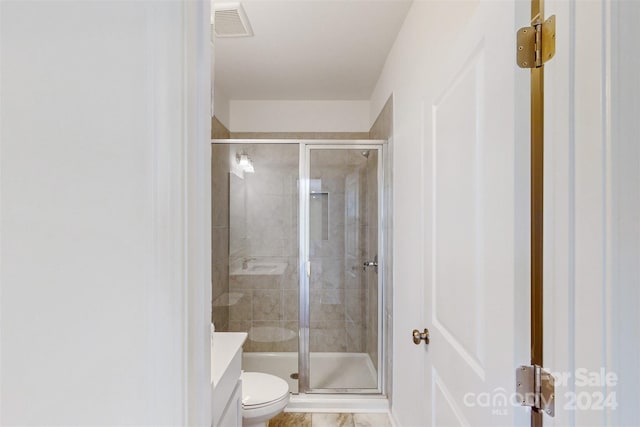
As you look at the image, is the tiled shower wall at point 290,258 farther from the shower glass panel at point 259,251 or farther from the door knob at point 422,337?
the door knob at point 422,337

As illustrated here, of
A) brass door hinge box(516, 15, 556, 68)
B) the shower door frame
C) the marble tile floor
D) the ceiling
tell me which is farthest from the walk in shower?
brass door hinge box(516, 15, 556, 68)

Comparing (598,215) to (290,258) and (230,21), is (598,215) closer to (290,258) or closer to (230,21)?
(230,21)

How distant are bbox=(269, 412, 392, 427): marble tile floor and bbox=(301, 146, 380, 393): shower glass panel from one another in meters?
0.26

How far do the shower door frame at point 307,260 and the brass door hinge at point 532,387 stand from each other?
6.40 feet

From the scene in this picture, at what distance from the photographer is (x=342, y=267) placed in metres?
2.97

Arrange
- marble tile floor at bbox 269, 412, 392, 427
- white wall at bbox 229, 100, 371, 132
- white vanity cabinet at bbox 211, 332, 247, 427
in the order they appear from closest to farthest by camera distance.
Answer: white vanity cabinet at bbox 211, 332, 247, 427
marble tile floor at bbox 269, 412, 392, 427
white wall at bbox 229, 100, 371, 132

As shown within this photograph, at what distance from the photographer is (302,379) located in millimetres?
2701

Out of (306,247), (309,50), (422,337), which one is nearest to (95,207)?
(422,337)

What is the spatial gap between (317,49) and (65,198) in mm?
2218

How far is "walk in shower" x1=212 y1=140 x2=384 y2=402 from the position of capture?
110 inches

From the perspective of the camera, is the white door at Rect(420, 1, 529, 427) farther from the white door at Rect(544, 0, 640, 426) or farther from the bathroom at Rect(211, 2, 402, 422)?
the bathroom at Rect(211, 2, 402, 422)

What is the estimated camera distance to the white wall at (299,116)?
3.45 m

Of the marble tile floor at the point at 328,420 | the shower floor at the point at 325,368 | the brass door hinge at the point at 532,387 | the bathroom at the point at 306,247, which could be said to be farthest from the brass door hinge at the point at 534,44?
the shower floor at the point at 325,368

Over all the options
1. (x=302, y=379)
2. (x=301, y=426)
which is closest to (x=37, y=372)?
(x=301, y=426)
